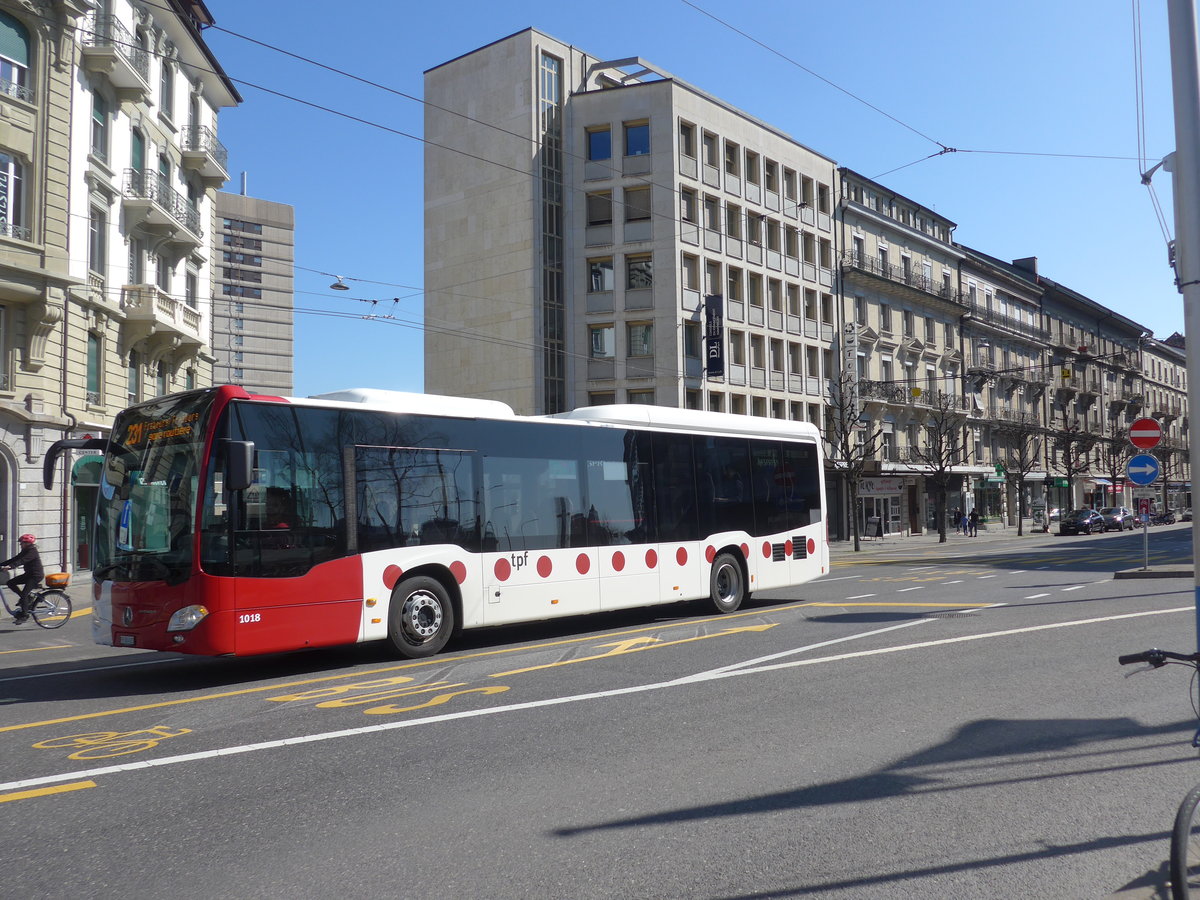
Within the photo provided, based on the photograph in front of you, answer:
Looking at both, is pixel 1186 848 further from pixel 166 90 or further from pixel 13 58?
pixel 166 90

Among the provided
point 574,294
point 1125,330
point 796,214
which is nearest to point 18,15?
point 574,294

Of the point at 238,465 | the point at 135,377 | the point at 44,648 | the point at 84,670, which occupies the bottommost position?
the point at 44,648

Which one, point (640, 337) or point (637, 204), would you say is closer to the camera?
point (640, 337)

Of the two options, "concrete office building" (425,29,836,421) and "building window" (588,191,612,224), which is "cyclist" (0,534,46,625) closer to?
"concrete office building" (425,29,836,421)

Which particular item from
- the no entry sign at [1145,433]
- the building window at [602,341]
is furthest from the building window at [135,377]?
the no entry sign at [1145,433]

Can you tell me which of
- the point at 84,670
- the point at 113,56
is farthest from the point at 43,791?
the point at 113,56

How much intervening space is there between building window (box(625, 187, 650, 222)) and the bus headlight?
119 ft

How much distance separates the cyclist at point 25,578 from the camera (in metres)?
16.9

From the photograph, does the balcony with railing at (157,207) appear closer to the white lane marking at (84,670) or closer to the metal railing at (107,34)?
the metal railing at (107,34)

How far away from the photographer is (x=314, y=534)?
A: 10367 millimetres

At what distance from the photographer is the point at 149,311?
2811cm

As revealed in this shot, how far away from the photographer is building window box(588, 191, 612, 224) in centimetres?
4378

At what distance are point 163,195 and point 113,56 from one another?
16.7 ft

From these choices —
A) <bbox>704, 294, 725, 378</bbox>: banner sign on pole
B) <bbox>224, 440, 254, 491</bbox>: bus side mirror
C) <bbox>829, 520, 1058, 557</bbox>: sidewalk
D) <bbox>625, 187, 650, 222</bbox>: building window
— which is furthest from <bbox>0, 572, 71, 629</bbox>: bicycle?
<bbox>625, 187, 650, 222</bbox>: building window
